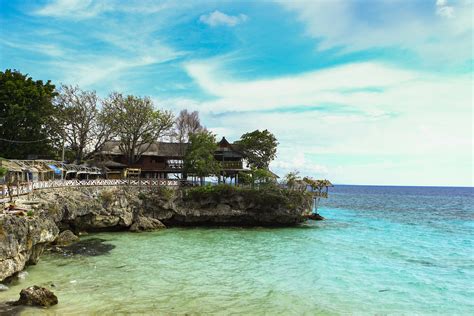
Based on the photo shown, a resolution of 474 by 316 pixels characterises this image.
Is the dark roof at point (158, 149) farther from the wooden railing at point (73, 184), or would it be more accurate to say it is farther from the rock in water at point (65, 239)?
the rock in water at point (65, 239)

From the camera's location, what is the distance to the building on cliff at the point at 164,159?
45.6m

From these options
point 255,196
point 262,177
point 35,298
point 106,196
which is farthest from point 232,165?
point 35,298

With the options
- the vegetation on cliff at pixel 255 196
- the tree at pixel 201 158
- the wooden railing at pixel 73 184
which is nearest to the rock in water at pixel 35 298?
the wooden railing at pixel 73 184

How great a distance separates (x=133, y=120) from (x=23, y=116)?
1196 cm

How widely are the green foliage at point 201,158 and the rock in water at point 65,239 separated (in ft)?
52.8

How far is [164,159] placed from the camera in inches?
1925

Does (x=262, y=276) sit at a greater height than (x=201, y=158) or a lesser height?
lesser

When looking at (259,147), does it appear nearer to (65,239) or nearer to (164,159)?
(164,159)

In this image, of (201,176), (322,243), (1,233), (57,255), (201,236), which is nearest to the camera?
(1,233)

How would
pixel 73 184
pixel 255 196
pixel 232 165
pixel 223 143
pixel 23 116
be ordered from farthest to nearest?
pixel 223 143, pixel 232 165, pixel 23 116, pixel 255 196, pixel 73 184

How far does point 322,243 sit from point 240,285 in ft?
43.6

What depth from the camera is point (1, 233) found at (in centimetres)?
1512

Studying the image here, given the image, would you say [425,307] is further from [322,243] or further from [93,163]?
[93,163]

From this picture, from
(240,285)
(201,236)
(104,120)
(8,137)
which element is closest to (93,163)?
(104,120)
